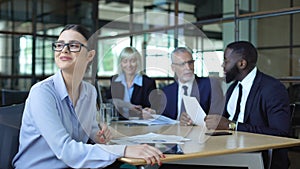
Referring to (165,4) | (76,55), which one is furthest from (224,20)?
(165,4)

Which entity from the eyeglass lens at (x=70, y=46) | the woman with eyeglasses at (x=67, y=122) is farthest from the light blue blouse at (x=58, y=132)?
the eyeglass lens at (x=70, y=46)

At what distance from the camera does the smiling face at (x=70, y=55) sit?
1.65 m

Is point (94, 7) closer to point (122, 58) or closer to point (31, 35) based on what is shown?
point (31, 35)

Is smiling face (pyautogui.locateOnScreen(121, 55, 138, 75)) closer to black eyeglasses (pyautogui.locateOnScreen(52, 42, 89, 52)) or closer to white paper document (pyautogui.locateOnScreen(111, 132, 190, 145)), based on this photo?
white paper document (pyautogui.locateOnScreen(111, 132, 190, 145))

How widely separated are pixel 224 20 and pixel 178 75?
1.42 meters

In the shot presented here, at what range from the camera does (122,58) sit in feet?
8.42

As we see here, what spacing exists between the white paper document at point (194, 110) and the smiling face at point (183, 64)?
5.8 inches

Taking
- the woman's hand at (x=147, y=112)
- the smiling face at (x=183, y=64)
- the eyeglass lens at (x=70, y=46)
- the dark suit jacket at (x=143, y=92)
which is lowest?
the woman's hand at (x=147, y=112)

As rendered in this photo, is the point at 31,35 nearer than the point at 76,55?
No

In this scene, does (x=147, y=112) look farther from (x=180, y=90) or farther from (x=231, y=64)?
(x=231, y=64)

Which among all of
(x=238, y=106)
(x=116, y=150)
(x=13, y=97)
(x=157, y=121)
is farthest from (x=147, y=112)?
(x=13, y=97)

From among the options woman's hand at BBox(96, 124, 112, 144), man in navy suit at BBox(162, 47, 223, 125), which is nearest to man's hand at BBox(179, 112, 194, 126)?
man in navy suit at BBox(162, 47, 223, 125)

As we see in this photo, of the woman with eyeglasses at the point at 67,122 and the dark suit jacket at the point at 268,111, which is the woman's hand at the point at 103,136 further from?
the dark suit jacket at the point at 268,111

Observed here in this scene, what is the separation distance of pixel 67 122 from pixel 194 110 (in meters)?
0.89
